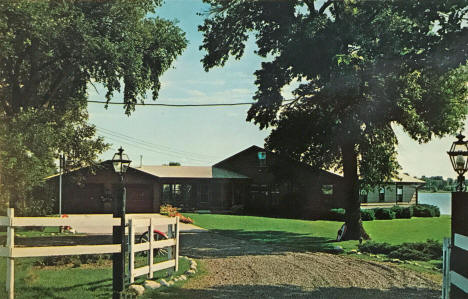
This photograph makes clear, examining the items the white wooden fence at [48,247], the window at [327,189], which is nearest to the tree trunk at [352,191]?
the white wooden fence at [48,247]

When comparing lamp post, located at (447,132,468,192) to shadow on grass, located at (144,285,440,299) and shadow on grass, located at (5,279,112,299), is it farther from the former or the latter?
shadow on grass, located at (5,279,112,299)

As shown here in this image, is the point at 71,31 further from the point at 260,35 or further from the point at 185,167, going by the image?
the point at 185,167

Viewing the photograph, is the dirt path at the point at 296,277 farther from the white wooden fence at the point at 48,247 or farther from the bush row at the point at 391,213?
the bush row at the point at 391,213

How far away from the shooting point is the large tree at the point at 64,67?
65.6 ft

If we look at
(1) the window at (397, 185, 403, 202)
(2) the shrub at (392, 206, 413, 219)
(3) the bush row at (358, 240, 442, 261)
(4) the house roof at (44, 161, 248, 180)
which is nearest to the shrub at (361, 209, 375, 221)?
(2) the shrub at (392, 206, 413, 219)

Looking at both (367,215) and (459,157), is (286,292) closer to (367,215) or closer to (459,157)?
Result: (459,157)

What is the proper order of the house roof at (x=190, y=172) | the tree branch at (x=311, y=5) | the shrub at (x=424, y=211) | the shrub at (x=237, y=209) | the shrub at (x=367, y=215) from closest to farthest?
the tree branch at (x=311, y=5), the shrub at (x=367, y=215), the shrub at (x=237, y=209), the house roof at (x=190, y=172), the shrub at (x=424, y=211)

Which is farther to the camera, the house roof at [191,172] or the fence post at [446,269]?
the house roof at [191,172]

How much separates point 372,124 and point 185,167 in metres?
32.1

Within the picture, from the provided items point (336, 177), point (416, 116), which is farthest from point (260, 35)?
point (336, 177)

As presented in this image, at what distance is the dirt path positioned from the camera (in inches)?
443

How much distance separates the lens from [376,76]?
72.8 feet

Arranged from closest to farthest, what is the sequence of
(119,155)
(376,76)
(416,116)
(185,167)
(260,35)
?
1. (119,155)
2. (376,76)
3. (416,116)
4. (260,35)
5. (185,167)

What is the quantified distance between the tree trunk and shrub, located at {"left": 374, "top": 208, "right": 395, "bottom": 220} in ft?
58.9
